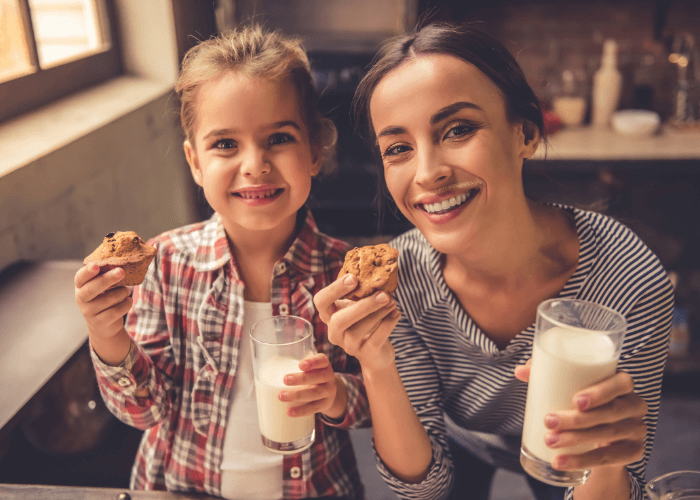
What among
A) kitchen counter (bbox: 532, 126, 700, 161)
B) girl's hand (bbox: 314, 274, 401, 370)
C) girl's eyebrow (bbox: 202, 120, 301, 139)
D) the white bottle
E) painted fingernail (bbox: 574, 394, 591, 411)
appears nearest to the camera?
painted fingernail (bbox: 574, 394, 591, 411)

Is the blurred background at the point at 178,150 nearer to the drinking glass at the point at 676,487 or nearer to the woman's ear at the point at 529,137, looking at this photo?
the woman's ear at the point at 529,137

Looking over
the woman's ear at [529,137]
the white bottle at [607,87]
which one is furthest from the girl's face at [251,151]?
the white bottle at [607,87]

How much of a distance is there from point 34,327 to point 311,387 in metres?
0.81

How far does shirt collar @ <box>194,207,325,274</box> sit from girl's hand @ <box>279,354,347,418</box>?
323 mm

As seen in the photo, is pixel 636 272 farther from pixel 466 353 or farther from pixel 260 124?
pixel 260 124

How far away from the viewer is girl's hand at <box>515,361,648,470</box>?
0.77 m

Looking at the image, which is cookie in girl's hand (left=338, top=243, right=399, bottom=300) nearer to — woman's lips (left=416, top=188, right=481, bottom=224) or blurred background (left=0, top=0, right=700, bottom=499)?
woman's lips (left=416, top=188, right=481, bottom=224)

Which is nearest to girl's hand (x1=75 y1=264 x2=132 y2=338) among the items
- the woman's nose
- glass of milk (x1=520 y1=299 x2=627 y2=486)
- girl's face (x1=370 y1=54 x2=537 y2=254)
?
the woman's nose

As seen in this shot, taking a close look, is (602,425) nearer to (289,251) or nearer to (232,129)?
(289,251)

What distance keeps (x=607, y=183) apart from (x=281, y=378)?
2.20 meters

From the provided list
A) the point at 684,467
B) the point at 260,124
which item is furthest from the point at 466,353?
the point at 684,467

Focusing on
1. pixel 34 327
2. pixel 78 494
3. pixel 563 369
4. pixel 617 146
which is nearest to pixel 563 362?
pixel 563 369

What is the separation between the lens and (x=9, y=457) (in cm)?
157

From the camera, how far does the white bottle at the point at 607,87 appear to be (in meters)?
3.00
